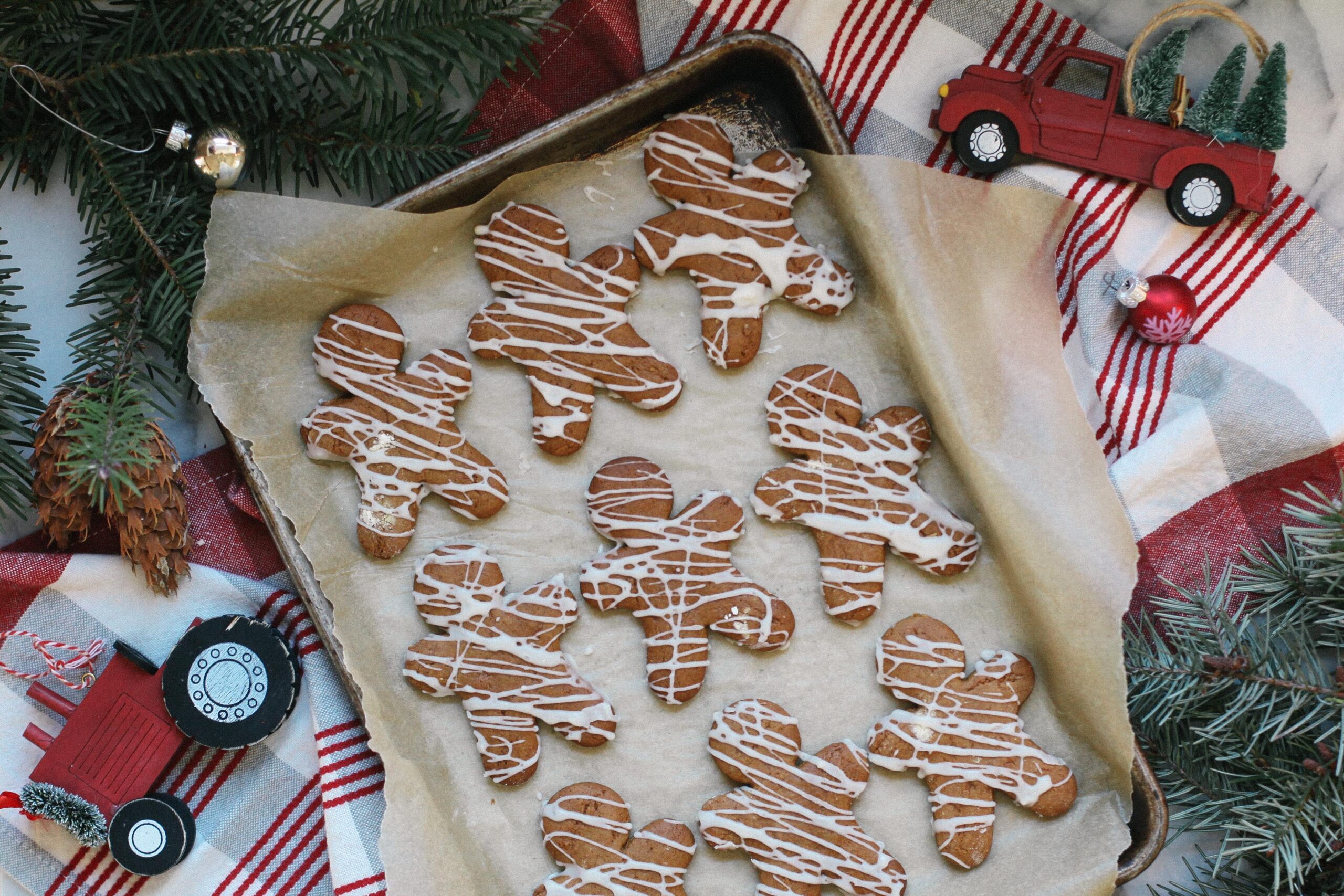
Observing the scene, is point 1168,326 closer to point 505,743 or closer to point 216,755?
point 505,743

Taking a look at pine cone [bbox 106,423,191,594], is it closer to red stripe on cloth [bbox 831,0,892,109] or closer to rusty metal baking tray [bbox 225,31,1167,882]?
rusty metal baking tray [bbox 225,31,1167,882]

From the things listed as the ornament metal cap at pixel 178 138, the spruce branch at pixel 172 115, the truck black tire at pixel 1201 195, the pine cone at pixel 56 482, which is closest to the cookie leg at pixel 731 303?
the spruce branch at pixel 172 115

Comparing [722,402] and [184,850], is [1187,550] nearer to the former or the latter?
[722,402]

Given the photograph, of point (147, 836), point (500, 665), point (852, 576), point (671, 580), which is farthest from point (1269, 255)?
point (147, 836)

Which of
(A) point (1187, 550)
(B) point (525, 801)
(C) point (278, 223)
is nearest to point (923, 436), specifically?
(A) point (1187, 550)

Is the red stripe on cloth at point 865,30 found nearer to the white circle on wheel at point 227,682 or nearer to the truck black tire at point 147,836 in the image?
the white circle on wheel at point 227,682
